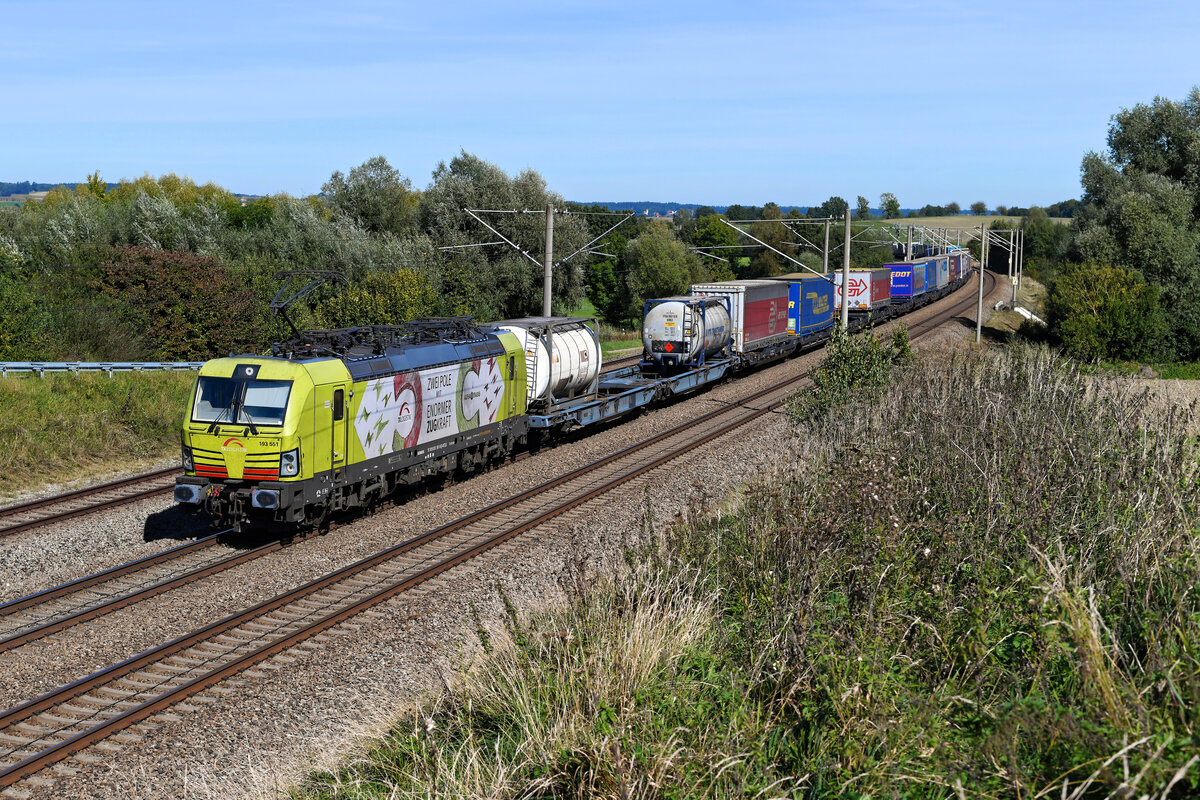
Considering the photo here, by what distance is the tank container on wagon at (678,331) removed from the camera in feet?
96.7

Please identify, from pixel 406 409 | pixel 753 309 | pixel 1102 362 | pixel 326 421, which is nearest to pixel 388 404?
pixel 406 409

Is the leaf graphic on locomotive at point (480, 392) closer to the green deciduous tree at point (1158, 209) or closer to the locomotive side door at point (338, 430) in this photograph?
the locomotive side door at point (338, 430)

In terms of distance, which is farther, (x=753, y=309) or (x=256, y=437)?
(x=753, y=309)

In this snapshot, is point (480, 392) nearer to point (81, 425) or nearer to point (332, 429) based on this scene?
point (332, 429)

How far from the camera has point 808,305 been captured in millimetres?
40312

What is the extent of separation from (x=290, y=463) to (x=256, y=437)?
0.67m

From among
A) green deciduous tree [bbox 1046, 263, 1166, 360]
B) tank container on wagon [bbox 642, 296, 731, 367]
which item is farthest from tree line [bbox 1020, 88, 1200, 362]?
tank container on wagon [bbox 642, 296, 731, 367]

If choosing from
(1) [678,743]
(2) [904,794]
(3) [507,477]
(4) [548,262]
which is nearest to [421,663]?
(1) [678,743]

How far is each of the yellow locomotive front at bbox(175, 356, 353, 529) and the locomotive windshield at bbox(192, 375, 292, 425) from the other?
0.05 ft

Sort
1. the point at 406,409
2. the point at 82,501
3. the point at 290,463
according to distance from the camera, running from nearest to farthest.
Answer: the point at 290,463 < the point at 406,409 < the point at 82,501

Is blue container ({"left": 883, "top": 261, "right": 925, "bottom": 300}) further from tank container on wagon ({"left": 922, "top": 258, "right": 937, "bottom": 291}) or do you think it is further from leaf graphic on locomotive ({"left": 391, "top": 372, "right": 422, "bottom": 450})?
leaf graphic on locomotive ({"left": 391, "top": 372, "right": 422, "bottom": 450})

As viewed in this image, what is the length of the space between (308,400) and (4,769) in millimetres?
7252

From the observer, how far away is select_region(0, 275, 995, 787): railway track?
9.28 metres

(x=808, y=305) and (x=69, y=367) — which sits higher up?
(x=808, y=305)
